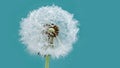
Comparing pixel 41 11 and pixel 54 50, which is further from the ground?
pixel 41 11

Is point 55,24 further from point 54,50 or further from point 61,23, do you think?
point 54,50

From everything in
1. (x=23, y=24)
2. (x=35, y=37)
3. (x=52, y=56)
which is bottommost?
(x=52, y=56)

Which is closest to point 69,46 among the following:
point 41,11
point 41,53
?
point 41,53

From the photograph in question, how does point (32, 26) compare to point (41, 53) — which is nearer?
point (41, 53)
